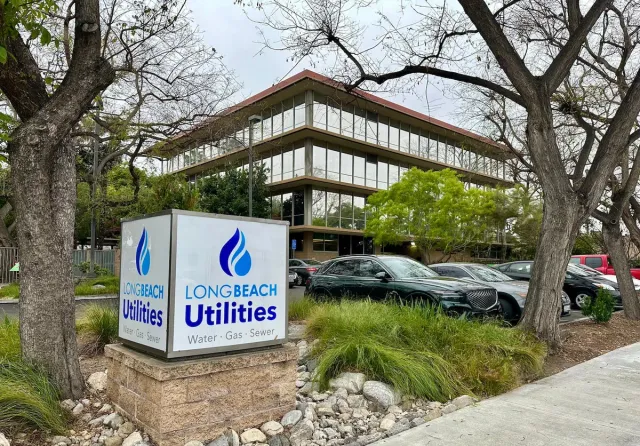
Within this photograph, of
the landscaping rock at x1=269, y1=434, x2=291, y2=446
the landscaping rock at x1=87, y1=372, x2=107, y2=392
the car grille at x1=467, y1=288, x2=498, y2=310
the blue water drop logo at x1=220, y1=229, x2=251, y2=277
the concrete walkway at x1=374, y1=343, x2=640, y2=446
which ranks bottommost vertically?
the concrete walkway at x1=374, y1=343, x2=640, y2=446

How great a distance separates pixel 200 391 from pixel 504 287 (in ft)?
27.6

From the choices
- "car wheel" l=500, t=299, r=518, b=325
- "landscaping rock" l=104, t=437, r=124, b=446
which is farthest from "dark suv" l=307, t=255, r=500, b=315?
"landscaping rock" l=104, t=437, r=124, b=446

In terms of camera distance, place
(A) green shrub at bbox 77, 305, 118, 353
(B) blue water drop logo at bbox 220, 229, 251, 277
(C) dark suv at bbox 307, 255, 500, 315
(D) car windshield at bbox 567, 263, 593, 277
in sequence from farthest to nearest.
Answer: (D) car windshield at bbox 567, 263, 593, 277, (C) dark suv at bbox 307, 255, 500, 315, (A) green shrub at bbox 77, 305, 118, 353, (B) blue water drop logo at bbox 220, 229, 251, 277

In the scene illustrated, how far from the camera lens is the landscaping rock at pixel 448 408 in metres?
4.76

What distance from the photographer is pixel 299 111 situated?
2980 centimetres

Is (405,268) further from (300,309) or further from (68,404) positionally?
(68,404)

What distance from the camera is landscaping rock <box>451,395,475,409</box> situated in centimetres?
495

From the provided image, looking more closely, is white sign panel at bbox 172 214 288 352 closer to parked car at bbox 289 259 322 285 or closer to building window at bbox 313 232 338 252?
parked car at bbox 289 259 322 285

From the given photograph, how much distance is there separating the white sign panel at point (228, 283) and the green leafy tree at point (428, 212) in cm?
2257

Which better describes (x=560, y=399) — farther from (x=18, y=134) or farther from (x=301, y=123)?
(x=301, y=123)

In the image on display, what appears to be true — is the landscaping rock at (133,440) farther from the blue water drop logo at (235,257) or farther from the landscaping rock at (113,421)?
the blue water drop logo at (235,257)

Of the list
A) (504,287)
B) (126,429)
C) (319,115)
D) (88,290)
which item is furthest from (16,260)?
(126,429)

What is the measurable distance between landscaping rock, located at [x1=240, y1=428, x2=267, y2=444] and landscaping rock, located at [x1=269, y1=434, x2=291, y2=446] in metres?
0.08

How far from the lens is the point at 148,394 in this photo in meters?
3.92
